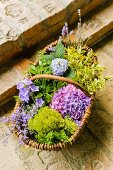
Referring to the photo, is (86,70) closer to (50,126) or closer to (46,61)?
(46,61)

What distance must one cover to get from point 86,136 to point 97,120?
11 cm

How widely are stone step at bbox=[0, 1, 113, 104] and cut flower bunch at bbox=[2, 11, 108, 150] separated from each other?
0.24 metres

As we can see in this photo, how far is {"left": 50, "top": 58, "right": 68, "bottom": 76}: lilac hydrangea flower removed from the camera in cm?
164

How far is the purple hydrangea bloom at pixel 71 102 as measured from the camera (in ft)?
5.28

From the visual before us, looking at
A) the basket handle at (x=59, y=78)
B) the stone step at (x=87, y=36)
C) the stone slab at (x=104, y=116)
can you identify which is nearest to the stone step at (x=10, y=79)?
the stone step at (x=87, y=36)

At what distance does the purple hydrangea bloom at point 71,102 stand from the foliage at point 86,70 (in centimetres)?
5

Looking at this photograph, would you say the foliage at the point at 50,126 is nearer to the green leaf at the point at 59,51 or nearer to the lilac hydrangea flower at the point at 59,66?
the lilac hydrangea flower at the point at 59,66

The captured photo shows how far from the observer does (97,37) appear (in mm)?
2148

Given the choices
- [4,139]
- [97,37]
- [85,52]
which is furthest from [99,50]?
[4,139]

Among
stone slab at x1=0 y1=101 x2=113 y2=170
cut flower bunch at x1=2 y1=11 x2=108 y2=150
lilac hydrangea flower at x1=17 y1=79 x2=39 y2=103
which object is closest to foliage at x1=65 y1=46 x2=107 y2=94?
cut flower bunch at x1=2 y1=11 x2=108 y2=150

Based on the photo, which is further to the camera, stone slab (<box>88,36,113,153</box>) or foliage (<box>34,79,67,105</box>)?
stone slab (<box>88,36,113,153</box>)

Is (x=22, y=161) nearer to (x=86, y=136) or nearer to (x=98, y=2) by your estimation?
(x=86, y=136)

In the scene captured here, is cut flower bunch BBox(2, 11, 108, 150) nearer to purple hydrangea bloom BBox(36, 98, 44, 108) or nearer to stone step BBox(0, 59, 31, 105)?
purple hydrangea bloom BBox(36, 98, 44, 108)

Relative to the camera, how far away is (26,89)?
1628 mm
